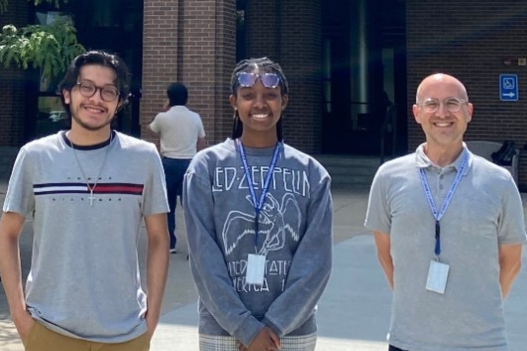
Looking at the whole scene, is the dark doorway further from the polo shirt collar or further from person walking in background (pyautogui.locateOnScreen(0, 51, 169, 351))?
person walking in background (pyautogui.locateOnScreen(0, 51, 169, 351))

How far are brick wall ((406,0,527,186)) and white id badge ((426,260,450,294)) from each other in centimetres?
1364

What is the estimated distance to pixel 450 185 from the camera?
135 inches

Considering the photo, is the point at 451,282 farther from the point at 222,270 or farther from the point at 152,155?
the point at 152,155

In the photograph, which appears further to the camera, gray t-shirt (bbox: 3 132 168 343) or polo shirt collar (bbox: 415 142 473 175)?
polo shirt collar (bbox: 415 142 473 175)

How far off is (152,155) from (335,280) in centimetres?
548

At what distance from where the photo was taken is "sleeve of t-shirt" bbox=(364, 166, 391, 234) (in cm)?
357

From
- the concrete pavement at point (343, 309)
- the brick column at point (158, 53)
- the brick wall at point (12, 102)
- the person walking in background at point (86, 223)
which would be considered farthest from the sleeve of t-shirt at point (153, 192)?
the brick wall at point (12, 102)

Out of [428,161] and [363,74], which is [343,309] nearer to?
[428,161]

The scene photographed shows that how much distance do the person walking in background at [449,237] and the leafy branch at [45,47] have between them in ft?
15.6

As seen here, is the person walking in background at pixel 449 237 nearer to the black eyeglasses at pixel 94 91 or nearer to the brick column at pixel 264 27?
the black eyeglasses at pixel 94 91

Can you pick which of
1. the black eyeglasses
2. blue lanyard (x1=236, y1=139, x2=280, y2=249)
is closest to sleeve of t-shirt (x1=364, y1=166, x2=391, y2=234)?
blue lanyard (x1=236, y1=139, x2=280, y2=249)

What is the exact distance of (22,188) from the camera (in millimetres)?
3381

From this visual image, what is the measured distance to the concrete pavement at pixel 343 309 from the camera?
6500 mm

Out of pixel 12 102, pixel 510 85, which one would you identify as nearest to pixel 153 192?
pixel 510 85
